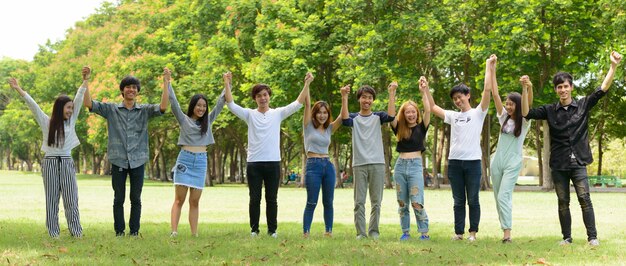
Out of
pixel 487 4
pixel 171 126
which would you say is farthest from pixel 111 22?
pixel 487 4

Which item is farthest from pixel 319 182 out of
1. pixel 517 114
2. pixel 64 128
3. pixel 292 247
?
pixel 64 128

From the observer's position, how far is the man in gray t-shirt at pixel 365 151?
11.0 metres

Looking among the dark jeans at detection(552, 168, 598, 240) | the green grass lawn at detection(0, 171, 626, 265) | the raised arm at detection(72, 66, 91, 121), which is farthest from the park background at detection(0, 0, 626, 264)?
the raised arm at detection(72, 66, 91, 121)

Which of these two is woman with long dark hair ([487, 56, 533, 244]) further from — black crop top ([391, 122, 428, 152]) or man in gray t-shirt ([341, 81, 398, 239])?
man in gray t-shirt ([341, 81, 398, 239])

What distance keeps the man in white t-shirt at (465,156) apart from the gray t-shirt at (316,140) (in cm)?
169

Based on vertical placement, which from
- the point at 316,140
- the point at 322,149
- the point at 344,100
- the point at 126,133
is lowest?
the point at 322,149

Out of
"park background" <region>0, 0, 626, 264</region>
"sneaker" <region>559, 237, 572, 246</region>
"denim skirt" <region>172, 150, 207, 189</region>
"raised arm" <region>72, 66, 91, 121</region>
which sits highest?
"park background" <region>0, 0, 626, 264</region>

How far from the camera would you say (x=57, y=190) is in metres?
10.9

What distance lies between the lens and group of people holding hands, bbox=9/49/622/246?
35.3 ft

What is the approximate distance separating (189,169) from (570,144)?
502 centimetres

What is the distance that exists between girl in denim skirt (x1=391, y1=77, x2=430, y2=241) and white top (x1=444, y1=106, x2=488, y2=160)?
427 mm

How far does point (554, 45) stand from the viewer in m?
32.2

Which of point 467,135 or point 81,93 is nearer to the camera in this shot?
point 467,135

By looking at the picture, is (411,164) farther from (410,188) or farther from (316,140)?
(316,140)
